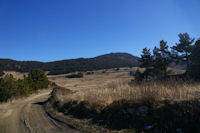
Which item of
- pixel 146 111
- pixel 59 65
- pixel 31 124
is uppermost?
pixel 59 65

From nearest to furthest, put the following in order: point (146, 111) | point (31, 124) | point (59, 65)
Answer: point (146, 111), point (31, 124), point (59, 65)

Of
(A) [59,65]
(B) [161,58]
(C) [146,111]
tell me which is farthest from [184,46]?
(A) [59,65]

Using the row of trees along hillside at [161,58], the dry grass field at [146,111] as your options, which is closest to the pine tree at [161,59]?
the row of trees along hillside at [161,58]

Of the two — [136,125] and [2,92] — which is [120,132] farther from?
[2,92]

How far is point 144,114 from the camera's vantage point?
15.6 feet

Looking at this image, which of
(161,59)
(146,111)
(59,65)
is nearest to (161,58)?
(161,59)

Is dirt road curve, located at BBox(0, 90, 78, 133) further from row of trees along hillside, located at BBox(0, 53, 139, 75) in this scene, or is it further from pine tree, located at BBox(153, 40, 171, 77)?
row of trees along hillside, located at BBox(0, 53, 139, 75)

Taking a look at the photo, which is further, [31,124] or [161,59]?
[161,59]

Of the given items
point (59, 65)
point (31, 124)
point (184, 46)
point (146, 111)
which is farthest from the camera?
point (59, 65)

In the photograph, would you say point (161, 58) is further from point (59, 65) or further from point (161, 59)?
point (59, 65)

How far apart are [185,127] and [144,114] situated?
134cm

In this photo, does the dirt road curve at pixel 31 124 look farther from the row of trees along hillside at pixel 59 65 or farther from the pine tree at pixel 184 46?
the row of trees along hillside at pixel 59 65

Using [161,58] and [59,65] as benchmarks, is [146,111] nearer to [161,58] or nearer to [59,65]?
[161,58]

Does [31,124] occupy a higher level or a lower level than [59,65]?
lower
